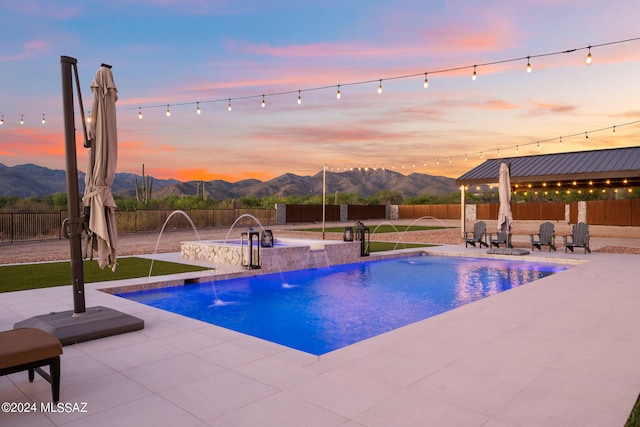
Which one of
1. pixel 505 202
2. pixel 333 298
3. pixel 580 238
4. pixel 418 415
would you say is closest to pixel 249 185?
pixel 505 202

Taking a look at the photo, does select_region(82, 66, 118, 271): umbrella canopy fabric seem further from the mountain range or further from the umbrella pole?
the mountain range

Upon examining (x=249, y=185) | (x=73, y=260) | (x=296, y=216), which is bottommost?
(x=296, y=216)

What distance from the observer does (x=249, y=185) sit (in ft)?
348

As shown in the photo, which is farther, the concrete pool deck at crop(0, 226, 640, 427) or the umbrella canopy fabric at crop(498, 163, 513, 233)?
the umbrella canopy fabric at crop(498, 163, 513, 233)

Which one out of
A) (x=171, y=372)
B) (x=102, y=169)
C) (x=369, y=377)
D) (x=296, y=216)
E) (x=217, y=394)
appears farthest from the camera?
(x=296, y=216)

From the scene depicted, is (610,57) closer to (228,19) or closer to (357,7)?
(357,7)

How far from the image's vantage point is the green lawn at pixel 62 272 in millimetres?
8039

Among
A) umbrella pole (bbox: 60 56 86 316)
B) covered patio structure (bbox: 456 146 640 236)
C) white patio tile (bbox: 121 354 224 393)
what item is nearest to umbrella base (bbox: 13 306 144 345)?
umbrella pole (bbox: 60 56 86 316)

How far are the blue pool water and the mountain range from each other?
6999 cm

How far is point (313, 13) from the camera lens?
1535cm

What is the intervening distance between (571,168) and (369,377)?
55.3 feet

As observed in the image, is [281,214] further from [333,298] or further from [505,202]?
[333,298]

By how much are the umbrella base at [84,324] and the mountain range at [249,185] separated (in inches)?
2912

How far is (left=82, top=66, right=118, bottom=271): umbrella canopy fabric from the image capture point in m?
4.69
